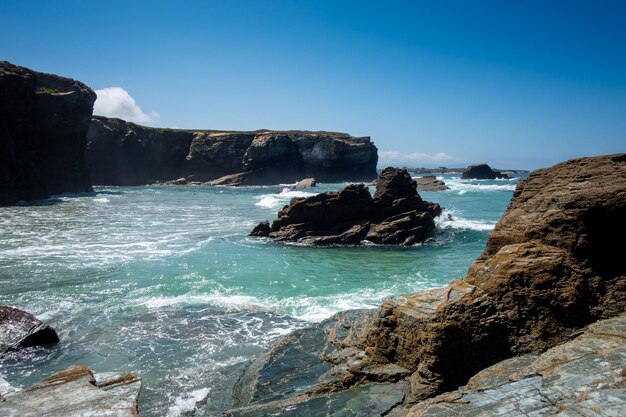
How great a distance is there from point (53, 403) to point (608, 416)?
723 cm

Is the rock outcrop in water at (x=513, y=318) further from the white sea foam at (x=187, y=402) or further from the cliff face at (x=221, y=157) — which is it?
the cliff face at (x=221, y=157)

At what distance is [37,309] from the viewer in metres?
14.1

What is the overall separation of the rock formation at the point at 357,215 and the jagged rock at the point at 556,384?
23540mm

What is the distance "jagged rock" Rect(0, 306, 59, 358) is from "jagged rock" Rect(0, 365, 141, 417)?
4717 mm

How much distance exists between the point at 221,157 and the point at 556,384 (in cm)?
10999

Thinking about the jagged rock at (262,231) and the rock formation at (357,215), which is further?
the jagged rock at (262,231)

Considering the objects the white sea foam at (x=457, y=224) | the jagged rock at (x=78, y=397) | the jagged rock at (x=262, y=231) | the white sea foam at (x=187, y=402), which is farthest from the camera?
the white sea foam at (x=457, y=224)

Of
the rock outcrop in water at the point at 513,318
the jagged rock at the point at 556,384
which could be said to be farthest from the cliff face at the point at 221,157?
the jagged rock at the point at 556,384

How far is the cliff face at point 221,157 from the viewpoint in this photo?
9962 centimetres

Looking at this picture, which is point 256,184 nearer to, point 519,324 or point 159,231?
point 159,231

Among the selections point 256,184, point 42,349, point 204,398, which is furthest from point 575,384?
point 256,184

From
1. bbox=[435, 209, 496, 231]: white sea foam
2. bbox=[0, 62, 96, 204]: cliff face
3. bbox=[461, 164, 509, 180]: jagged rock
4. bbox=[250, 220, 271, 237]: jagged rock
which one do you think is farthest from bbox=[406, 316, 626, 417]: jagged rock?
Answer: bbox=[461, 164, 509, 180]: jagged rock

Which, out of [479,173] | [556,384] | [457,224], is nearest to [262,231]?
[457,224]

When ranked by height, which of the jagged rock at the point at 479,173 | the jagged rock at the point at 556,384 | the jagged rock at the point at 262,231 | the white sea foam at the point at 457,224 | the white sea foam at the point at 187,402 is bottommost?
the white sea foam at the point at 187,402
